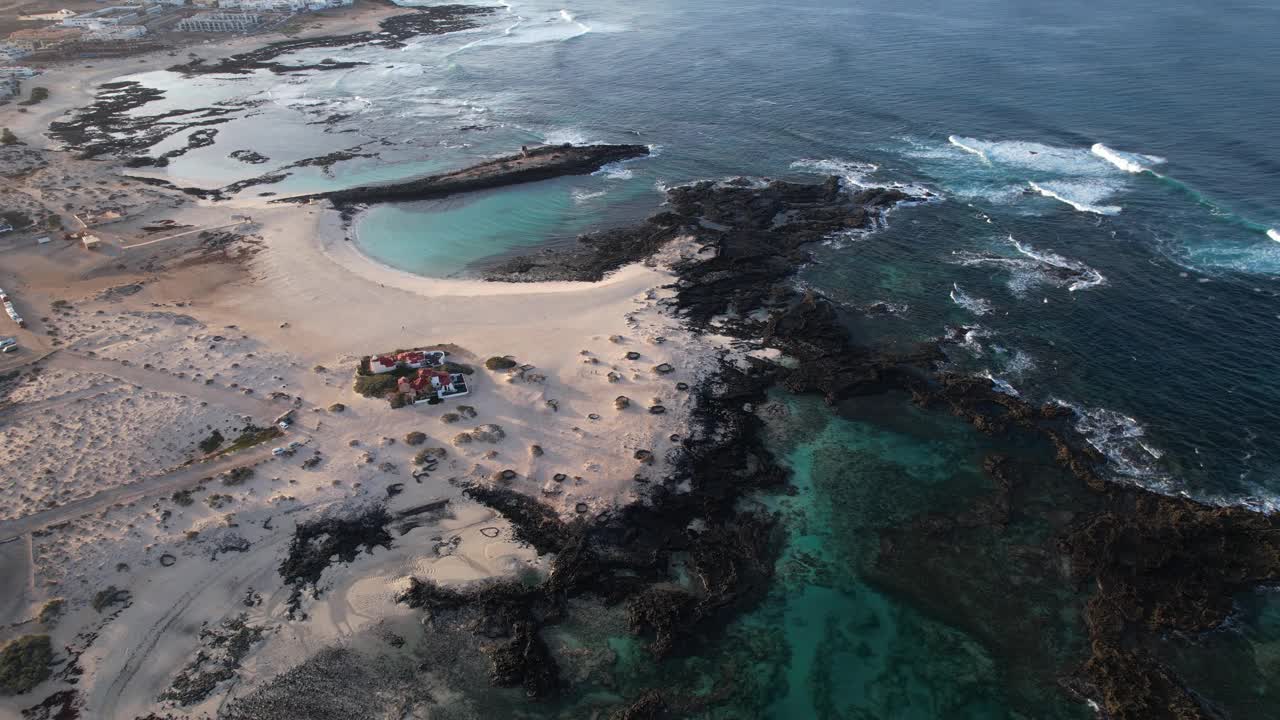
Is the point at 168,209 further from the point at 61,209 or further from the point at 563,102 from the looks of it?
the point at 563,102

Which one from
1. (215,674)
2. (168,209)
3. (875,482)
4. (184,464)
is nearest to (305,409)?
(184,464)

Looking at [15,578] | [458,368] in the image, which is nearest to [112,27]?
[458,368]

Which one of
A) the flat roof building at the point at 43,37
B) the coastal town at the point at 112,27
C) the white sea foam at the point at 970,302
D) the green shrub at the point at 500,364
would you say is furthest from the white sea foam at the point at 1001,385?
the flat roof building at the point at 43,37

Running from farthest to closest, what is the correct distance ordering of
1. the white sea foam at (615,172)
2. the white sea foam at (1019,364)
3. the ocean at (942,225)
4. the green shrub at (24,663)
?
the white sea foam at (615,172) → the white sea foam at (1019,364) → the ocean at (942,225) → the green shrub at (24,663)

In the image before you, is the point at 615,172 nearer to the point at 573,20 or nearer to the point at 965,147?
the point at 965,147

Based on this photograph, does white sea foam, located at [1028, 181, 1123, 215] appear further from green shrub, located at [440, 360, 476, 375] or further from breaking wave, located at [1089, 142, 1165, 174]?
green shrub, located at [440, 360, 476, 375]

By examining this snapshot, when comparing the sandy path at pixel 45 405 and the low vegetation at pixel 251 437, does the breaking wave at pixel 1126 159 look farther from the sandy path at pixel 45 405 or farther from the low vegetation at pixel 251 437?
the sandy path at pixel 45 405
